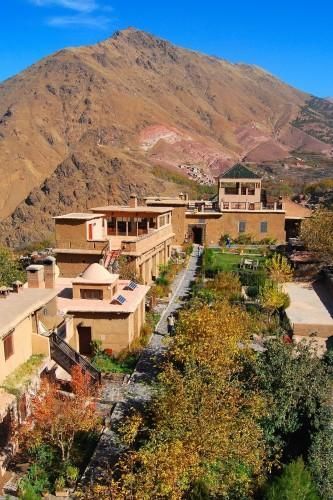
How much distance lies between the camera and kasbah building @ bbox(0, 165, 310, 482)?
14508 millimetres

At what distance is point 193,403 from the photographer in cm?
1208

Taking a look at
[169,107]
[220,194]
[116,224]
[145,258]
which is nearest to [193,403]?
[145,258]

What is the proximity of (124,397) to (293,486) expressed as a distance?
7.36 m

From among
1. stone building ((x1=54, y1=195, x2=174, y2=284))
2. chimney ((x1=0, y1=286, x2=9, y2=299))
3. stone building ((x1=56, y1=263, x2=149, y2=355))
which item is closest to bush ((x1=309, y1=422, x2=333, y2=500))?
stone building ((x1=56, y1=263, x2=149, y2=355))

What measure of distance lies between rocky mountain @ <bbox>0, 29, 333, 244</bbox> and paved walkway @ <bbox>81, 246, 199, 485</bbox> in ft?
185

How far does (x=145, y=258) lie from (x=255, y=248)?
55.9 ft

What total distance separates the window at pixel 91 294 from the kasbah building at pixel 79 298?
0.15ft

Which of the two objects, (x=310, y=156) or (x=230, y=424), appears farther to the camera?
(x=310, y=156)

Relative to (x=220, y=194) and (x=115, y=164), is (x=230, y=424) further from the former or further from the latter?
(x=115, y=164)

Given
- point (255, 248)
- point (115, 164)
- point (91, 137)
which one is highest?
point (91, 137)

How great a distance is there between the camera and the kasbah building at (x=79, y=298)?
1451 cm

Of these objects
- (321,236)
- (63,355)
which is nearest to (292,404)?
(63,355)

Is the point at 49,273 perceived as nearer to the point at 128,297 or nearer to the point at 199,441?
the point at 128,297

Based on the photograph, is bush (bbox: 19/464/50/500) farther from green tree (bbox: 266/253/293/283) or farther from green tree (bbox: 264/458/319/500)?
green tree (bbox: 266/253/293/283)
